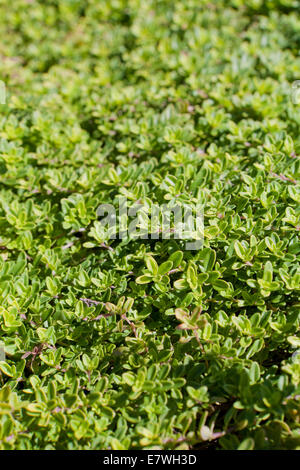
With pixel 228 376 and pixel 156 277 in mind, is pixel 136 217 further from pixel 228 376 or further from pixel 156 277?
pixel 228 376

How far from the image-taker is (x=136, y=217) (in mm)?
2361

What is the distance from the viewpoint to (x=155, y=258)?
7.62ft

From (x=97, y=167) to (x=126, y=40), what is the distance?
187 centimetres

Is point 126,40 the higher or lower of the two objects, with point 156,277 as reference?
higher

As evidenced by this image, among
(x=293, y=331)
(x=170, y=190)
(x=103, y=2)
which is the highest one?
(x=103, y=2)

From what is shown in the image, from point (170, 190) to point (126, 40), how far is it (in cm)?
236

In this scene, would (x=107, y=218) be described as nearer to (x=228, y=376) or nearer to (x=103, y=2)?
(x=228, y=376)

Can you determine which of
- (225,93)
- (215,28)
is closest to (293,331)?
(225,93)

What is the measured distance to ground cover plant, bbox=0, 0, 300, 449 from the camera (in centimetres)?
177

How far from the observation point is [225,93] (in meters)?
3.22

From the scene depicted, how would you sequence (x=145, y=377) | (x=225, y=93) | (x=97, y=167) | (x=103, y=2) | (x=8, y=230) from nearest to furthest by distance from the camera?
1. (x=145, y=377)
2. (x=8, y=230)
3. (x=97, y=167)
4. (x=225, y=93)
5. (x=103, y=2)

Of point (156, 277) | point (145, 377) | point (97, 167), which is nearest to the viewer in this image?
point (145, 377)

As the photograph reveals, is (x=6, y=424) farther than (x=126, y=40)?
No

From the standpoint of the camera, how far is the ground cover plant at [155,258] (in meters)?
1.77
